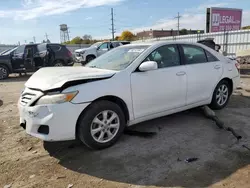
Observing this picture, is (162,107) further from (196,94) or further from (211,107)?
(211,107)

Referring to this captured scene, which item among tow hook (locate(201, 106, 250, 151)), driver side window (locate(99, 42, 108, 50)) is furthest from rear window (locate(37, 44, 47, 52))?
tow hook (locate(201, 106, 250, 151))

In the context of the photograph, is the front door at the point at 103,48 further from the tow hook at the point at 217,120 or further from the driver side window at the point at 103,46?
the tow hook at the point at 217,120

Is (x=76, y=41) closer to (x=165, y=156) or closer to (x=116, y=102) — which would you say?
(x=116, y=102)

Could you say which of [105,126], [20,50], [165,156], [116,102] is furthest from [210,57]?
[20,50]

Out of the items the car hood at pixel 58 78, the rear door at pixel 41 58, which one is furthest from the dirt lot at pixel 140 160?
the rear door at pixel 41 58

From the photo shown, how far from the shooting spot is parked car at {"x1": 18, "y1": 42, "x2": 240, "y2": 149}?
3232mm

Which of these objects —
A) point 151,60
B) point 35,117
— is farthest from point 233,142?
point 35,117

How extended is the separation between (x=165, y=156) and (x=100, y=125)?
102cm

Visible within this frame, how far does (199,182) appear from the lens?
109 inches

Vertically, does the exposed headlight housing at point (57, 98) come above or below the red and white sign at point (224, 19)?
below

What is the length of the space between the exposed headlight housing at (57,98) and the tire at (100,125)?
0.32 m

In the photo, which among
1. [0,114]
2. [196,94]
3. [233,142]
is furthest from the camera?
[0,114]

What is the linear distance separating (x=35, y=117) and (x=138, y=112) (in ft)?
5.06

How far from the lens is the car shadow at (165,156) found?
9.57 feet
